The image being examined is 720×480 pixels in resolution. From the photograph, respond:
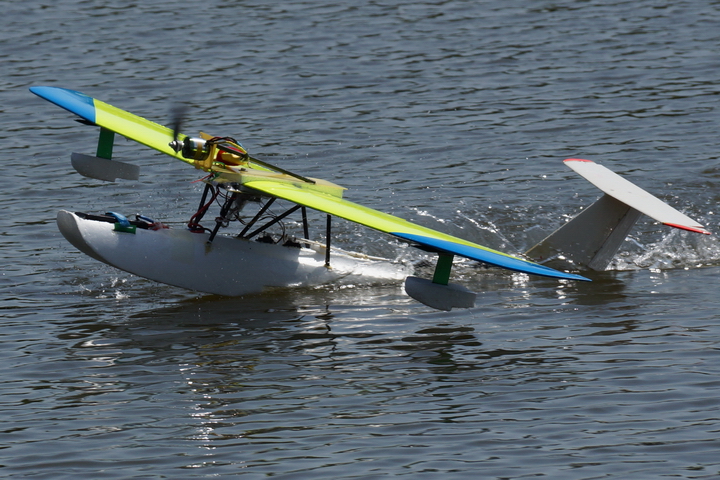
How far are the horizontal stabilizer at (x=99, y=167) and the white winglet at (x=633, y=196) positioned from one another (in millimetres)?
7003

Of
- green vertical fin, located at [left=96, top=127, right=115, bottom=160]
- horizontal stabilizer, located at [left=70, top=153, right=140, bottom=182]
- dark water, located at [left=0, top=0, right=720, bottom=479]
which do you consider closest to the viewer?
dark water, located at [left=0, top=0, right=720, bottom=479]

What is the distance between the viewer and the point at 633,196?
14.8 m

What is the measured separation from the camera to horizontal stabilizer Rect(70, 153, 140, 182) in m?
15.6

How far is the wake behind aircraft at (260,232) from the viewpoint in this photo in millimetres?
12984

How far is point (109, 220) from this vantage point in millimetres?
14156

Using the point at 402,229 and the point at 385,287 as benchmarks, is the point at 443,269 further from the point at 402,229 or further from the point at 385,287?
the point at 385,287

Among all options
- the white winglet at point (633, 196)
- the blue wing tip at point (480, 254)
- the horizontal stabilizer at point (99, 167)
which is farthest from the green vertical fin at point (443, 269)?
the horizontal stabilizer at point (99, 167)

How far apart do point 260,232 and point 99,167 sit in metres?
2.96

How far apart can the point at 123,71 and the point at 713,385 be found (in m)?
21.3

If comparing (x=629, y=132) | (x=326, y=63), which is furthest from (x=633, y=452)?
(x=326, y=63)

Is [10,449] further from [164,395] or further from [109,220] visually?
[109,220]

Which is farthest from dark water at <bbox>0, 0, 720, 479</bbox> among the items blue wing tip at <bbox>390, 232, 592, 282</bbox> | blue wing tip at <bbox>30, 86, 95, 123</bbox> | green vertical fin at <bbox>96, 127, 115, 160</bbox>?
blue wing tip at <bbox>30, 86, 95, 123</bbox>

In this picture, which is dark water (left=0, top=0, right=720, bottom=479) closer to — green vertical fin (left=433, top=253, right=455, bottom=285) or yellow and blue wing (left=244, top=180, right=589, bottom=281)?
green vertical fin (left=433, top=253, right=455, bottom=285)

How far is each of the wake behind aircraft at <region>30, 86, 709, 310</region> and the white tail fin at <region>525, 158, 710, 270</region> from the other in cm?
2
